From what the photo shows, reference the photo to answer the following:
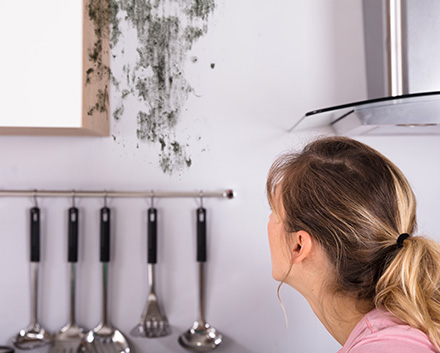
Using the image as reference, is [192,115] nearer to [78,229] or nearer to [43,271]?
[78,229]

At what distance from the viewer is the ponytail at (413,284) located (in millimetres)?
662

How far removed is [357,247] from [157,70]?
899 millimetres

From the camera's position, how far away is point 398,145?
1435 mm

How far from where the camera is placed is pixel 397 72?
1254 mm

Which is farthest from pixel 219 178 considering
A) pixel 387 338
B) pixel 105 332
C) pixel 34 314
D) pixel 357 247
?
pixel 387 338

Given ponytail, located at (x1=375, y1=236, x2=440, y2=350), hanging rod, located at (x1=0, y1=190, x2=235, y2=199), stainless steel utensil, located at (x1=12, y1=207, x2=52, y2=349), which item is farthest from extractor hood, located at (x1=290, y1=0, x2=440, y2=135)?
stainless steel utensil, located at (x1=12, y1=207, x2=52, y2=349)

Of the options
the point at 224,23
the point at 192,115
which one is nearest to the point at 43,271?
the point at 192,115

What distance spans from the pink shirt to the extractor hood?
492 millimetres

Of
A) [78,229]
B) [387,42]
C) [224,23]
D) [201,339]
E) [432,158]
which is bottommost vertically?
[201,339]

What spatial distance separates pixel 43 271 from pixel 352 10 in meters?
1.13

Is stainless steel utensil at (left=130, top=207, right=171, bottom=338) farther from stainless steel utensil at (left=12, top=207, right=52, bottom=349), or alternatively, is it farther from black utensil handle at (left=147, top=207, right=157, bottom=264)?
stainless steel utensil at (left=12, top=207, right=52, bottom=349)

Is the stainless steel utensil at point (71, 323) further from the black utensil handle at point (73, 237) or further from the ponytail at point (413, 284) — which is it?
the ponytail at point (413, 284)

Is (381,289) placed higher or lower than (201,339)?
higher

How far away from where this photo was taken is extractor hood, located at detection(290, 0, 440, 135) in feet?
3.64
